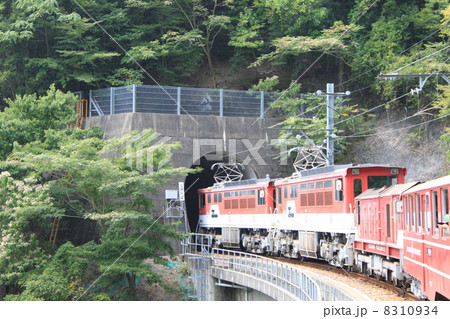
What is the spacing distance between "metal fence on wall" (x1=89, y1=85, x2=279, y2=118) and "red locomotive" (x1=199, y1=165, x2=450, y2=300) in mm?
4397

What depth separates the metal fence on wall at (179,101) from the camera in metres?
32.8

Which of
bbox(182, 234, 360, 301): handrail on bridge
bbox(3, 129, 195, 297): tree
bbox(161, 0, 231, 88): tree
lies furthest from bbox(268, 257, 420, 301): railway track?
bbox(161, 0, 231, 88): tree

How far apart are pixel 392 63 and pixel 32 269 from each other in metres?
21.0

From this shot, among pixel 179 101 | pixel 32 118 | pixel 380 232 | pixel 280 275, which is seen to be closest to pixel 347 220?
pixel 280 275

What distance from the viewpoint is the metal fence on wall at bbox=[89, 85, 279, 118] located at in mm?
32781

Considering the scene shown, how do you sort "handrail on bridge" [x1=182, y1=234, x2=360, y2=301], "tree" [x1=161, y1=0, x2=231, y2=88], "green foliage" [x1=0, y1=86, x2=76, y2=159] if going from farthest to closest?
"tree" [x1=161, y1=0, x2=231, y2=88] → "green foliage" [x1=0, y1=86, x2=76, y2=159] → "handrail on bridge" [x1=182, y1=234, x2=360, y2=301]

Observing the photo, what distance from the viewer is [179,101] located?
33.2 m

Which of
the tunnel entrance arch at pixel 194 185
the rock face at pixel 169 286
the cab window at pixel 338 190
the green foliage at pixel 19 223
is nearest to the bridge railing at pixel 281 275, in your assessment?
the rock face at pixel 169 286

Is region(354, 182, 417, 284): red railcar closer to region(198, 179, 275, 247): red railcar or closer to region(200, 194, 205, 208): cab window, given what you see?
region(198, 179, 275, 247): red railcar

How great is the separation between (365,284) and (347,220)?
3.37m

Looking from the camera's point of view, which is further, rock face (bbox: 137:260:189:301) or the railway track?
rock face (bbox: 137:260:189:301)

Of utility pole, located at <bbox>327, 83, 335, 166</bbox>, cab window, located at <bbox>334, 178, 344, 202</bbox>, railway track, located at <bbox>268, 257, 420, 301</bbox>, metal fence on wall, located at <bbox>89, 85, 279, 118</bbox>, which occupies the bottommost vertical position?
railway track, located at <bbox>268, 257, 420, 301</bbox>

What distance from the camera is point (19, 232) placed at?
22.5 meters

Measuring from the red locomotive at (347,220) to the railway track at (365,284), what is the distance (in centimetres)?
28
